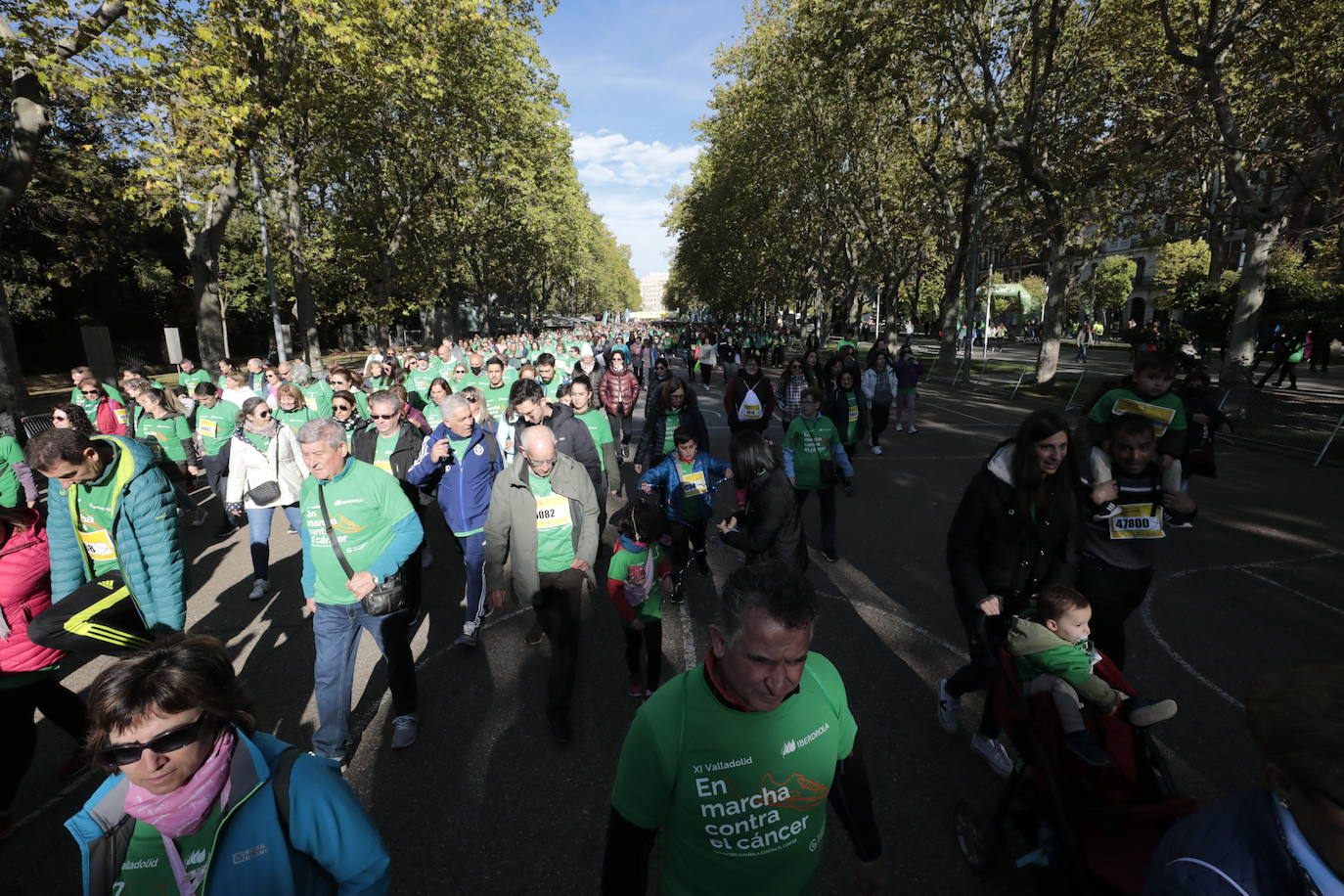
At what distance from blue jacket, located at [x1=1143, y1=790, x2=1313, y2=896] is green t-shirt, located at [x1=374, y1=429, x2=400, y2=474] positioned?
17.9 ft

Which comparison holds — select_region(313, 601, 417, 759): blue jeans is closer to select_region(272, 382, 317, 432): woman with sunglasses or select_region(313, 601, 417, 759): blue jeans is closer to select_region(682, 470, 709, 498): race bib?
select_region(682, 470, 709, 498): race bib

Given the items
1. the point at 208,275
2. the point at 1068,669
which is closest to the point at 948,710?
the point at 1068,669

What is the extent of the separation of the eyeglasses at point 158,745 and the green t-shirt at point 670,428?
18.2 feet

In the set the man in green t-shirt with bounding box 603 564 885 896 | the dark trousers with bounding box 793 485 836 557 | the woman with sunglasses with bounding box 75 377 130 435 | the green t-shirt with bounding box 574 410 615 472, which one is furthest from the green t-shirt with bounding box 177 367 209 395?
the man in green t-shirt with bounding box 603 564 885 896

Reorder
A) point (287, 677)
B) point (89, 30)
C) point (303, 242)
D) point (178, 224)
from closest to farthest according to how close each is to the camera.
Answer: point (287, 677)
point (89, 30)
point (303, 242)
point (178, 224)

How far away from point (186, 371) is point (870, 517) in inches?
491

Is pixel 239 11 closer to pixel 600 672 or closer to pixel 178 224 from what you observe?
pixel 600 672

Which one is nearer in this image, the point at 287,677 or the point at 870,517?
the point at 287,677

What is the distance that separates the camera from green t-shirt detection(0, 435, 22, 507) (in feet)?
15.2

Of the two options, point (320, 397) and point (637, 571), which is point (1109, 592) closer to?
point (637, 571)

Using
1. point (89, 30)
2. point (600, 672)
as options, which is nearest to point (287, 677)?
point (600, 672)

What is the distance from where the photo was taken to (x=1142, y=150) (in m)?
14.8

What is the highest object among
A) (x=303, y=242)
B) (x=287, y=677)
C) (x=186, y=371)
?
(x=303, y=242)

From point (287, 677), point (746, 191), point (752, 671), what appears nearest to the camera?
point (752, 671)
